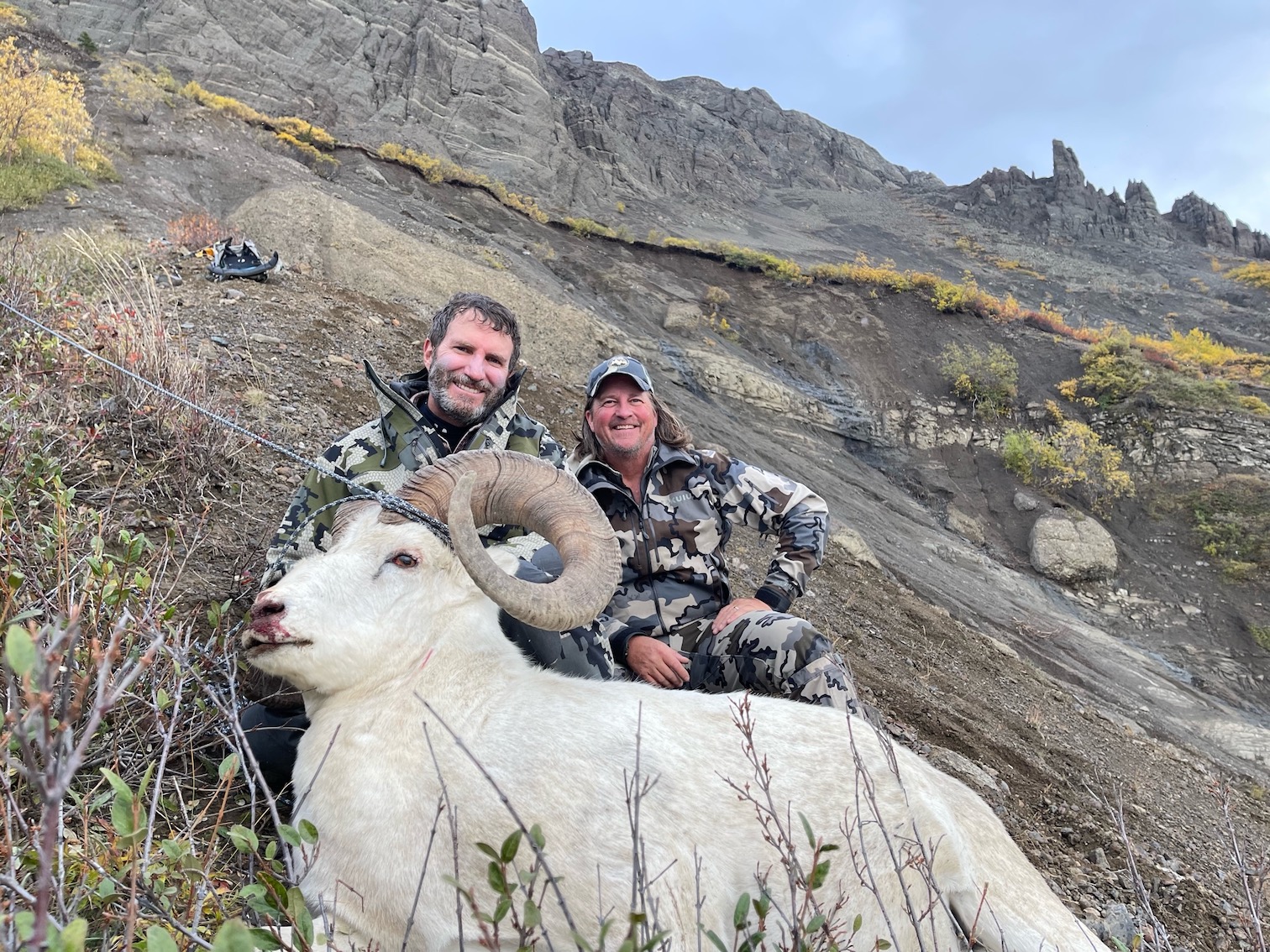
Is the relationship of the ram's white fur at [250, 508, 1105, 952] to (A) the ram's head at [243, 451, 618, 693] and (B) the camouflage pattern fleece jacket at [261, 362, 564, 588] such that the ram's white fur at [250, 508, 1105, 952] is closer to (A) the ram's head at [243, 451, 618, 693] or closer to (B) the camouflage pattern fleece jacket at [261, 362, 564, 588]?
(A) the ram's head at [243, 451, 618, 693]

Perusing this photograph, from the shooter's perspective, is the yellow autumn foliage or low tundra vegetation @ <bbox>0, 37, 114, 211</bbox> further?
the yellow autumn foliage

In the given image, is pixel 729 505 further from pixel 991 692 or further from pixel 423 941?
pixel 991 692

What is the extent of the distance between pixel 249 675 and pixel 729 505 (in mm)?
3024

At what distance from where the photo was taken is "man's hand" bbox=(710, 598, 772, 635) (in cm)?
429

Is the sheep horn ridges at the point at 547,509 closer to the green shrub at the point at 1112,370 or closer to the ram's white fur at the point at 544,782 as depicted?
the ram's white fur at the point at 544,782

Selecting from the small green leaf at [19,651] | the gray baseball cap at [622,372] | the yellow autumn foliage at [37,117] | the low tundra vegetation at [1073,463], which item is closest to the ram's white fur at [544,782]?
the small green leaf at [19,651]

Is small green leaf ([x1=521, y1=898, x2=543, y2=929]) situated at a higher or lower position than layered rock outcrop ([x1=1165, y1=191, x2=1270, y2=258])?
lower

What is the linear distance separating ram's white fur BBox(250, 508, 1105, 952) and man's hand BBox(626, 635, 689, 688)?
951 mm

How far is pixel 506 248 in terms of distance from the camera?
27422mm

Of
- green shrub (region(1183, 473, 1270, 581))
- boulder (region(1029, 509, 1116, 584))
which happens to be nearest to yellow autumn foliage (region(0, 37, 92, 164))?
boulder (region(1029, 509, 1116, 584))

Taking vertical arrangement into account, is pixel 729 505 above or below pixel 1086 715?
above

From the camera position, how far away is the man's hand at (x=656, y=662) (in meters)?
4.01

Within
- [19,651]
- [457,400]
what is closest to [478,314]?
[457,400]

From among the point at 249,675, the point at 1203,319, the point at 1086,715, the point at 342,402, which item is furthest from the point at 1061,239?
the point at 249,675
